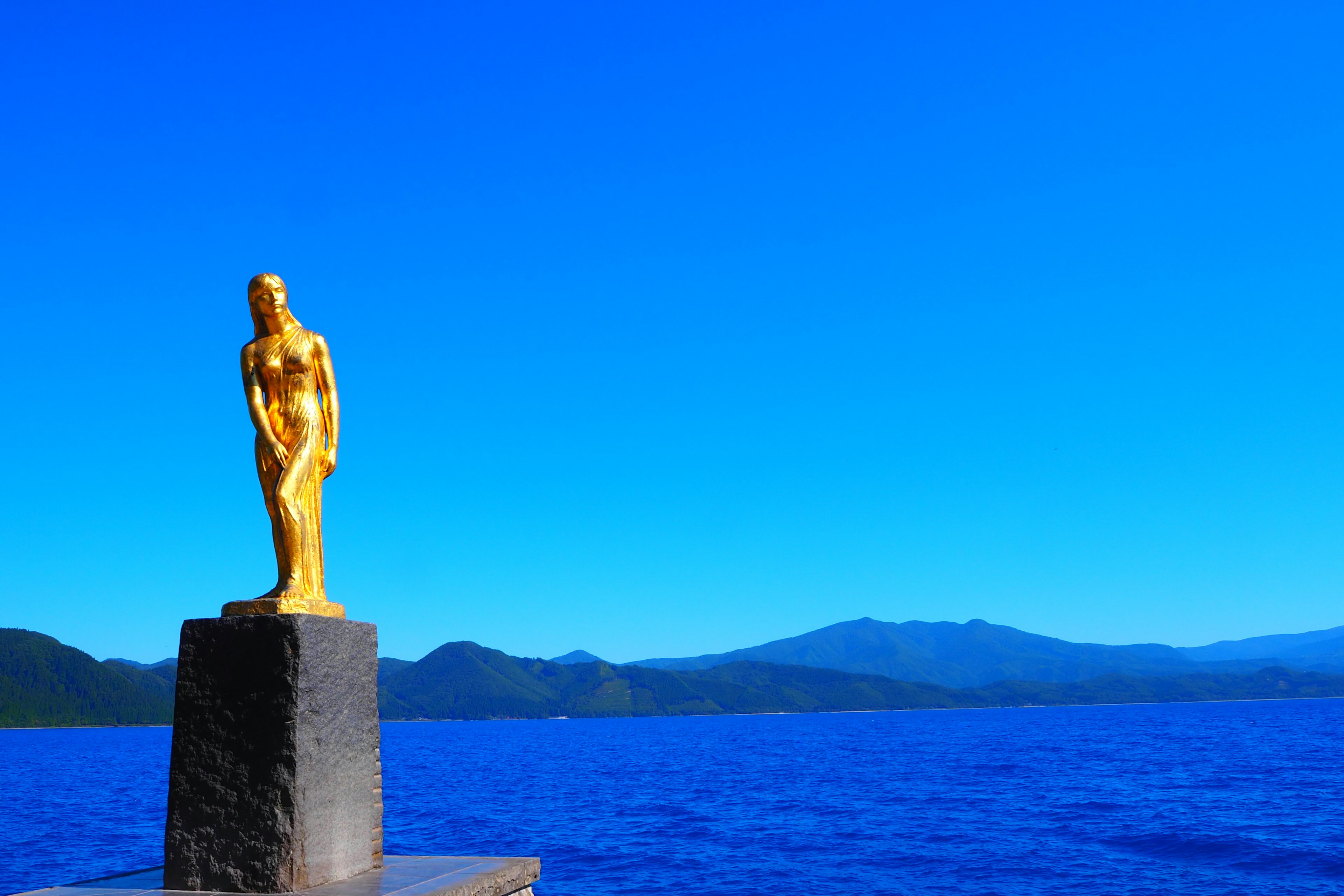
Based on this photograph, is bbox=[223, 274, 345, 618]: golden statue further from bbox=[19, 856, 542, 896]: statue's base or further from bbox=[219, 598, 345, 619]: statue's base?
bbox=[19, 856, 542, 896]: statue's base

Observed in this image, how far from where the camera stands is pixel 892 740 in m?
130

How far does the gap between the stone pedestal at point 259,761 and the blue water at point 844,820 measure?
22355 mm

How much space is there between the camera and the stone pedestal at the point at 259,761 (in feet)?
28.4

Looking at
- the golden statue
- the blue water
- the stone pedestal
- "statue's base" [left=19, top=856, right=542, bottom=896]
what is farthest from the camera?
the blue water

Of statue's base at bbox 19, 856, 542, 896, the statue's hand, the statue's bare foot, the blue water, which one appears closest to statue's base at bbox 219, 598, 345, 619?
the statue's bare foot

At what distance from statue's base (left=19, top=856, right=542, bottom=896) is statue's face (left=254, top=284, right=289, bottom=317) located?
495 cm

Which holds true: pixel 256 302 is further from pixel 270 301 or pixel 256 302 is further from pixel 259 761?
pixel 259 761

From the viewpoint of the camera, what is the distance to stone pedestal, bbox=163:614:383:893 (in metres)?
8.65

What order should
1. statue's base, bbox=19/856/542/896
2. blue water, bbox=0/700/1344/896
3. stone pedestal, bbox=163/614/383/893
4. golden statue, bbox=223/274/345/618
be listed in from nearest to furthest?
statue's base, bbox=19/856/542/896, stone pedestal, bbox=163/614/383/893, golden statue, bbox=223/274/345/618, blue water, bbox=0/700/1344/896

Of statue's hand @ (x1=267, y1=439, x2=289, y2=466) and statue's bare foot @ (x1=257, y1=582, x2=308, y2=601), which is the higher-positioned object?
statue's hand @ (x1=267, y1=439, x2=289, y2=466)

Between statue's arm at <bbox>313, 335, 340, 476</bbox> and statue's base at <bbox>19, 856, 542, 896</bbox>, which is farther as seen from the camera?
statue's arm at <bbox>313, 335, 340, 476</bbox>

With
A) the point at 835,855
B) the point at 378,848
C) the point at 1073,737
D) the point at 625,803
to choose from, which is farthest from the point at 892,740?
the point at 378,848

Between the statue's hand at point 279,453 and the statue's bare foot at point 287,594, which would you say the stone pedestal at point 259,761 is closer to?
the statue's bare foot at point 287,594

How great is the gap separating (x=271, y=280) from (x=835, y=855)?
31.7 m
